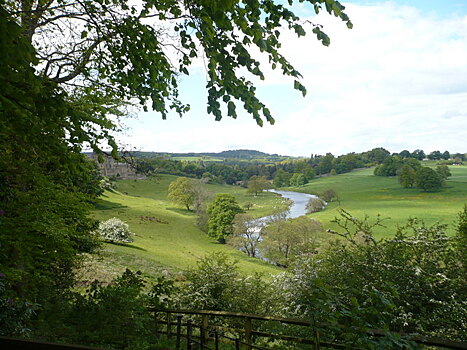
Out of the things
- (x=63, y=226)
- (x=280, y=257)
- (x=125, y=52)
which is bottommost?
(x=280, y=257)

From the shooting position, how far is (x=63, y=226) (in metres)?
8.41

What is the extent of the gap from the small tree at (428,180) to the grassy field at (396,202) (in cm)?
148

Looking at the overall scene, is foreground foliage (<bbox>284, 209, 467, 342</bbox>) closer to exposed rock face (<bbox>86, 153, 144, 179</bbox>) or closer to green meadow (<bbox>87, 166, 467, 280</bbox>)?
green meadow (<bbox>87, 166, 467, 280</bbox>)

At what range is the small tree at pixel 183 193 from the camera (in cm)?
6419

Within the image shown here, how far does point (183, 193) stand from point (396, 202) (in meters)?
43.4

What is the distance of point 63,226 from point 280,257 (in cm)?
3401

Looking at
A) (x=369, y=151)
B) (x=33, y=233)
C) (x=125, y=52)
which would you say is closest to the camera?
(x=125, y=52)

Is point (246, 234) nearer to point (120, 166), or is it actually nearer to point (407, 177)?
point (120, 166)

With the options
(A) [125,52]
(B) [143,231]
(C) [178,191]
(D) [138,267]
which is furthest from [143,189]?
(A) [125,52]

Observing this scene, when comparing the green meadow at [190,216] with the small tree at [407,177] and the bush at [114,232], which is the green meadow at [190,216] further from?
the small tree at [407,177]

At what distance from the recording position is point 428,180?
68.9 m

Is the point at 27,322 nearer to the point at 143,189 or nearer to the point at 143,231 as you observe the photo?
the point at 143,231

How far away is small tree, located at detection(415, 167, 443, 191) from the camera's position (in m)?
68.6

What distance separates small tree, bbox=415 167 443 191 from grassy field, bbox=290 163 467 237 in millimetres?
1480
